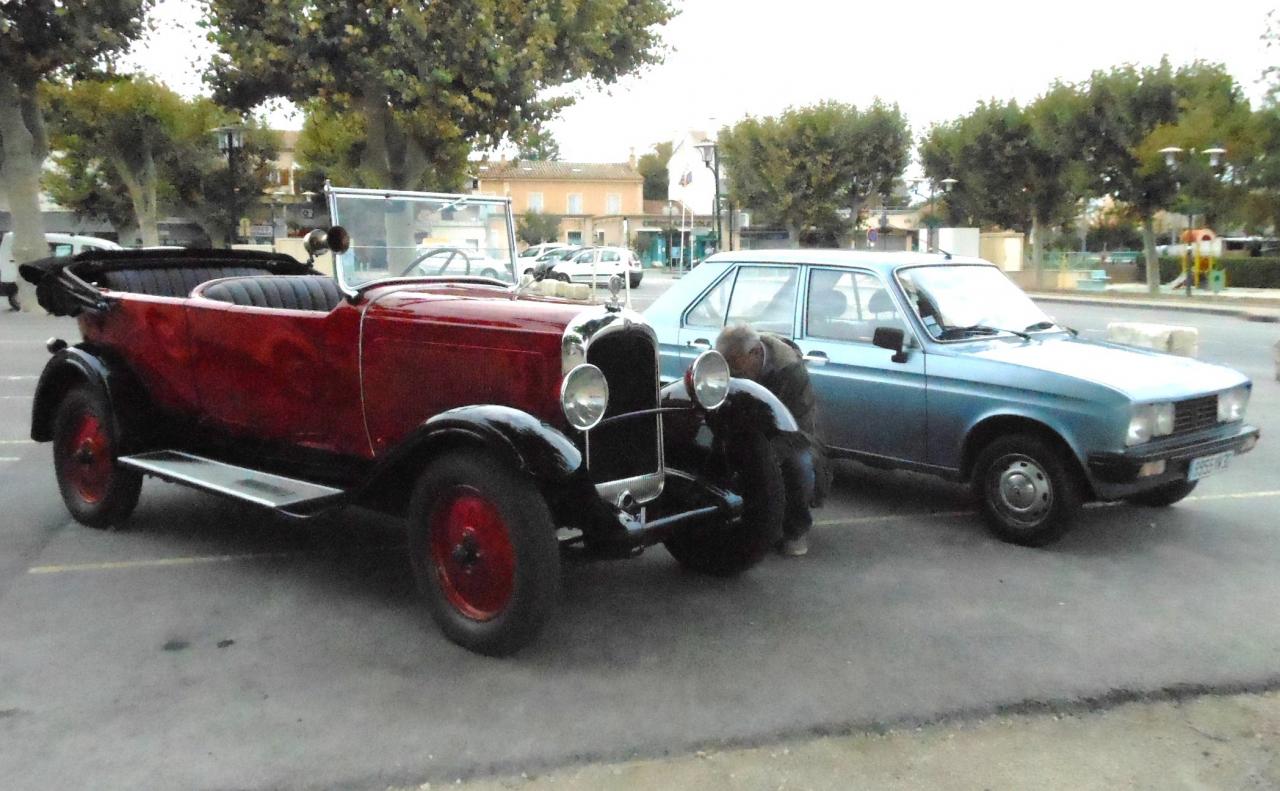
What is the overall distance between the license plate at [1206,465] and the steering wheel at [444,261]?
401 centimetres

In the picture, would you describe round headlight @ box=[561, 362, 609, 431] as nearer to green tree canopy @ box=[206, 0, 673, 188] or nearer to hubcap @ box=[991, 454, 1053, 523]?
hubcap @ box=[991, 454, 1053, 523]

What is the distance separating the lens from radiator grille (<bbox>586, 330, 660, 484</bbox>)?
14.6 ft

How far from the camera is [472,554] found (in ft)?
14.3

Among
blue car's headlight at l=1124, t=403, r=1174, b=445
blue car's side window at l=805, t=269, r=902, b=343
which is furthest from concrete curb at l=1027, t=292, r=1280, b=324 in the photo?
blue car's headlight at l=1124, t=403, r=1174, b=445

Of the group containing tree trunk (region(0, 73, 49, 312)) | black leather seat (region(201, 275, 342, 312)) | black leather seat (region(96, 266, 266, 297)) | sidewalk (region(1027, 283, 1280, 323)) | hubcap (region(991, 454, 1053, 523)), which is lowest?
hubcap (region(991, 454, 1053, 523))

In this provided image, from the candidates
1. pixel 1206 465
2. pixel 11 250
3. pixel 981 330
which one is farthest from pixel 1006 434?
pixel 11 250

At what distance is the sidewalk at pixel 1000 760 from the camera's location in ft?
10.8

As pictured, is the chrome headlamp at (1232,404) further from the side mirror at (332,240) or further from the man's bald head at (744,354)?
the side mirror at (332,240)

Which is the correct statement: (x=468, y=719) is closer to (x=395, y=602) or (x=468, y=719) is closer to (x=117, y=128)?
(x=395, y=602)

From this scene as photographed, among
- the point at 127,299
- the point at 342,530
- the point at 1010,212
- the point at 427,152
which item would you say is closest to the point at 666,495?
the point at 342,530

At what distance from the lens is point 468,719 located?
12.2 feet

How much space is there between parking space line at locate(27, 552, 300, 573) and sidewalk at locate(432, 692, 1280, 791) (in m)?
2.84

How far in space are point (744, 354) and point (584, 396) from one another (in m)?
1.51

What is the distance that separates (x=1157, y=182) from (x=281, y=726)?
122 feet
